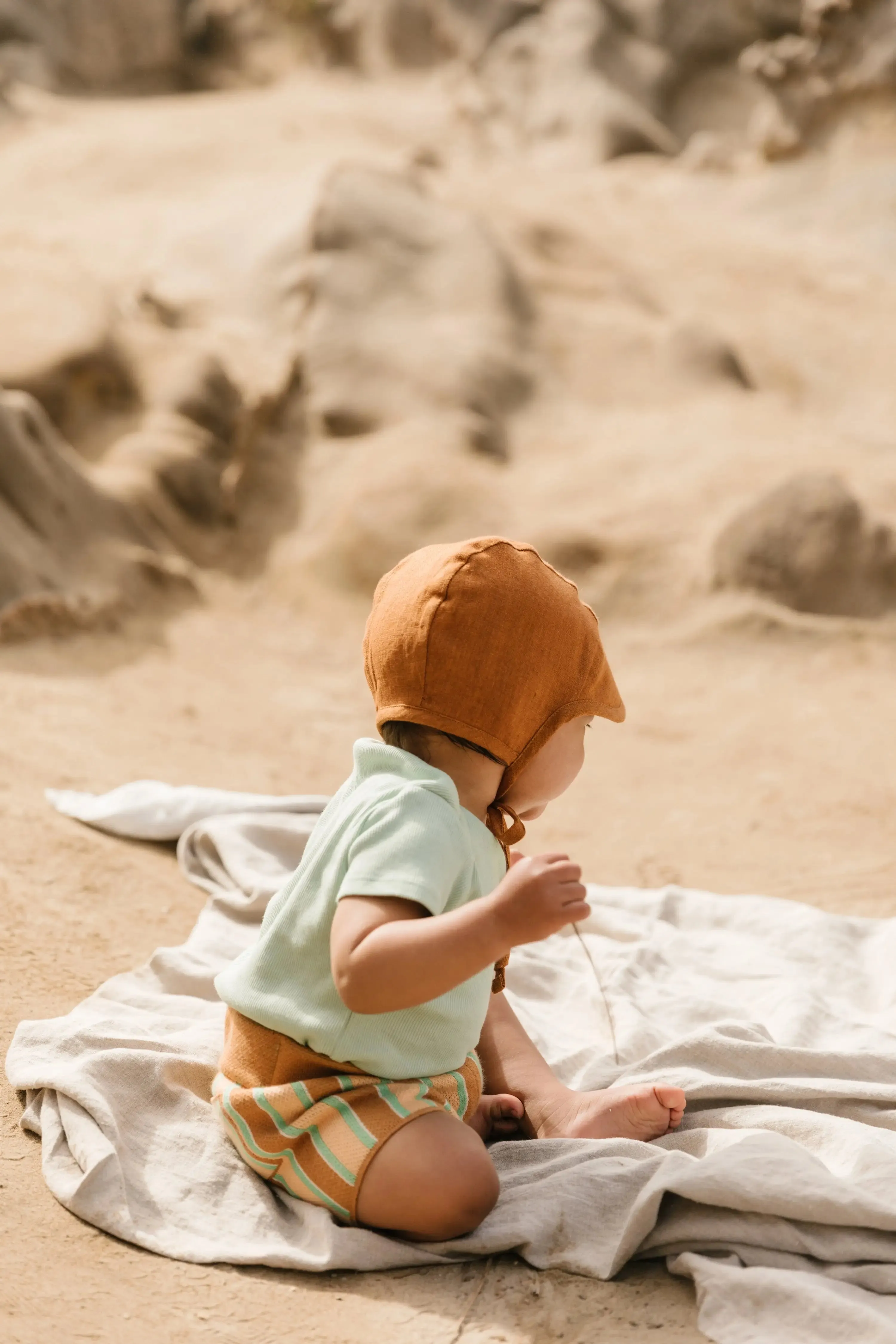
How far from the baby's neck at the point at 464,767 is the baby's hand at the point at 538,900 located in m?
0.31

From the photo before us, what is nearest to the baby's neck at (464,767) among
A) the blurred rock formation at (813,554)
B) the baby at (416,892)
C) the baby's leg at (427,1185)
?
the baby at (416,892)

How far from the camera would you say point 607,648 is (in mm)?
5312

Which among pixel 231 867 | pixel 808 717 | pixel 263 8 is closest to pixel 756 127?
pixel 263 8

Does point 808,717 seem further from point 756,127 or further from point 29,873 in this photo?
point 756,127

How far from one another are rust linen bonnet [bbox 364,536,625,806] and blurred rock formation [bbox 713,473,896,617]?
3745mm

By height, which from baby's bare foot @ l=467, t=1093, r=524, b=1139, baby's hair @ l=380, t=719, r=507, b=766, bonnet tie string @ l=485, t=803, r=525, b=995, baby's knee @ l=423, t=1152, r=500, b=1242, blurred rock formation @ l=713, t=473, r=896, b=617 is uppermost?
baby's hair @ l=380, t=719, r=507, b=766

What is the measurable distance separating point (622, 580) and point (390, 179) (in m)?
3.68

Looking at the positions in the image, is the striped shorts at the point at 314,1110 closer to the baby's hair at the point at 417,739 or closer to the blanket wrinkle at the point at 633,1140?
the blanket wrinkle at the point at 633,1140

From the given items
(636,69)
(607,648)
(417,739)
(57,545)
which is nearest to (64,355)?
(57,545)

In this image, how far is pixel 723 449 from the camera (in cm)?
626

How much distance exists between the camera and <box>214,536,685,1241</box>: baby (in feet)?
5.58

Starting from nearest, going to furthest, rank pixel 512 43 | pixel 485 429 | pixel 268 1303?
pixel 268 1303
pixel 485 429
pixel 512 43

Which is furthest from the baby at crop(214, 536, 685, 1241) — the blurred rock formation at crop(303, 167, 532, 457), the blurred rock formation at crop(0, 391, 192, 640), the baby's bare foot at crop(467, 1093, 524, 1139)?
the blurred rock formation at crop(303, 167, 532, 457)

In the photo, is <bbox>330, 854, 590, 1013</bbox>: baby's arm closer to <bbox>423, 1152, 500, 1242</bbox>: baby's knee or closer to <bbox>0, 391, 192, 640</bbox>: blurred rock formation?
<bbox>423, 1152, 500, 1242</bbox>: baby's knee
